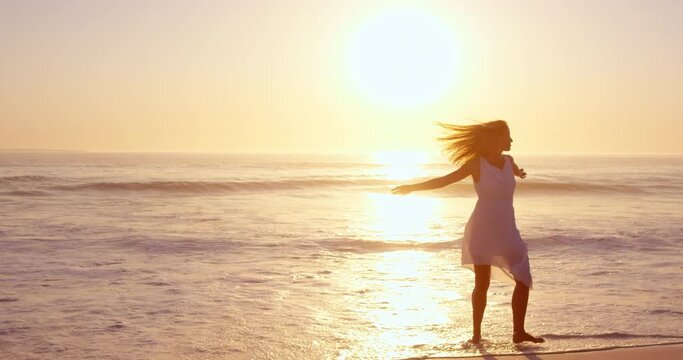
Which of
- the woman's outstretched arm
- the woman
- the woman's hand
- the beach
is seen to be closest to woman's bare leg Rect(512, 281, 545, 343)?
the woman

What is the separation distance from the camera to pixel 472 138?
650 centimetres

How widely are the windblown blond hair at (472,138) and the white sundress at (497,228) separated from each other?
0.34ft

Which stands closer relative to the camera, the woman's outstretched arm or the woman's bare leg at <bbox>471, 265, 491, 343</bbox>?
the woman's outstretched arm

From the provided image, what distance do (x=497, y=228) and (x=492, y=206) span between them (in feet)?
0.63

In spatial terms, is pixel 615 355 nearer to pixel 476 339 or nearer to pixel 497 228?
pixel 476 339

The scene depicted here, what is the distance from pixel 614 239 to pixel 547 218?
6372 mm

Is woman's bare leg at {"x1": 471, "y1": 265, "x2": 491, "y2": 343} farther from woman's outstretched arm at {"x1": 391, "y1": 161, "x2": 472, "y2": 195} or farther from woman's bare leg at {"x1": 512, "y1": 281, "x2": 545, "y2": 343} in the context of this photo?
woman's outstretched arm at {"x1": 391, "y1": 161, "x2": 472, "y2": 195}

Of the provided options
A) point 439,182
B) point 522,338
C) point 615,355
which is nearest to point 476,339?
point 522,338

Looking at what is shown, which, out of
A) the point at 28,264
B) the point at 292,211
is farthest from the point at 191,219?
the point at 28,264

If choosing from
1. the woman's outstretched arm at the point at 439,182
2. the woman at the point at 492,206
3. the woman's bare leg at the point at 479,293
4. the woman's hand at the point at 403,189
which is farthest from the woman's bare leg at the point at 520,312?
the woman's hand at the point at 403,189

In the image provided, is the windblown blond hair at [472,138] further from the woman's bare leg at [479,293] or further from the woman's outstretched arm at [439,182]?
the woman's bare leg at [479,293]

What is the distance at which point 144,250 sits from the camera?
→ 42.9 feet

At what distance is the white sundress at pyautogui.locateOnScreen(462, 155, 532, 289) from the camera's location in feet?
21.2

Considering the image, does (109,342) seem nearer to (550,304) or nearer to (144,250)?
(550,304)
